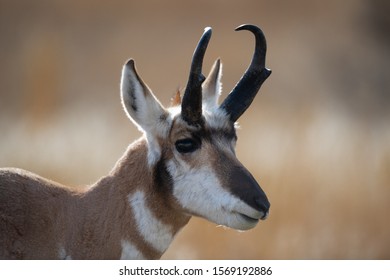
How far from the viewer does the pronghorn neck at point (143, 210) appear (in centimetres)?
655

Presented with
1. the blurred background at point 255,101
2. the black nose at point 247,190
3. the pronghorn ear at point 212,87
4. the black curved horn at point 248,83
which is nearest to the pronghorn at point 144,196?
the black nose at point 247,190

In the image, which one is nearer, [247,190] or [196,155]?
[247,190]

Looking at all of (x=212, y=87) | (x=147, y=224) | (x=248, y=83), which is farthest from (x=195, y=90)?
(x=147, y=224)

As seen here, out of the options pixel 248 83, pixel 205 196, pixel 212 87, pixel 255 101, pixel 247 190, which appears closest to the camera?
pixel 247 190

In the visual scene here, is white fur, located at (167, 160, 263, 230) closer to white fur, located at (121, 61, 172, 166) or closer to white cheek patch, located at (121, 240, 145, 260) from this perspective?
white fur, located at (121, 61, 172, 166)

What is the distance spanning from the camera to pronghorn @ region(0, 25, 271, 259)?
6484 millimetres

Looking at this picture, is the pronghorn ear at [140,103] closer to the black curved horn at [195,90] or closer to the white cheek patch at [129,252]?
the black curved horn at [195,90]

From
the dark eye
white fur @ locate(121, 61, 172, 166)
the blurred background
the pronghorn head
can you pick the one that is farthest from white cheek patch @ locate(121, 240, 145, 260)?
the blurred background

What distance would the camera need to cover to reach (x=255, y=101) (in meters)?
14.4

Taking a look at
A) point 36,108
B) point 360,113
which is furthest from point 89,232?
point 360,113

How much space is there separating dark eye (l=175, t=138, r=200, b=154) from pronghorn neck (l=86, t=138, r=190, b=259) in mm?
186

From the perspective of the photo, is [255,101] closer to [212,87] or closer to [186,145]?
[212,87]

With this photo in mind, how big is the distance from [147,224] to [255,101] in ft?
26.5

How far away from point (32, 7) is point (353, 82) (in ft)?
18.2
